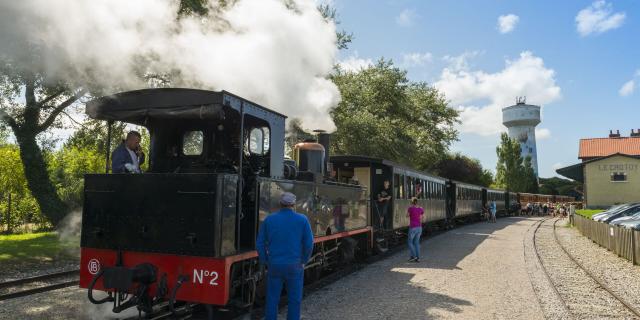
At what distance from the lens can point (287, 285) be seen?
482 cm

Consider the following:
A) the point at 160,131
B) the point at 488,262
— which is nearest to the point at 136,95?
the point at 160,131

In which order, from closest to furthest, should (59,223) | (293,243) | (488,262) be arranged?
(293,243)
(488,262)
(59,223)

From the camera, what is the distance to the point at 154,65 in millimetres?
10227

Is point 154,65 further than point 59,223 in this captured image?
No

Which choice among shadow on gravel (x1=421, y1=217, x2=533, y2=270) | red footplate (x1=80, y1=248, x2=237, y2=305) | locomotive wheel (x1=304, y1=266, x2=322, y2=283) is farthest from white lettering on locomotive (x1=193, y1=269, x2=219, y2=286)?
shadow on gravel (x1=421, y1=217, x2=533, y2=270)

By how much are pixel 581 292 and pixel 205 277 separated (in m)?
6.84

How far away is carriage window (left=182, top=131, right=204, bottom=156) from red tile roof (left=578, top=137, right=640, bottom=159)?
50.0 m

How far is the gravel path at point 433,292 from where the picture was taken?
6.35 meters

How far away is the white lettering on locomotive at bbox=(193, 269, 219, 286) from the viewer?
4824 millimetres

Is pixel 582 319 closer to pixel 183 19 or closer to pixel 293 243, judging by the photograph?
pixel 293 243

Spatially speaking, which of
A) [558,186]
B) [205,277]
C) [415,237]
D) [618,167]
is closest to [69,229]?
[415,237]

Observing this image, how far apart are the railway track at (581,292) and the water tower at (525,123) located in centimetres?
7561

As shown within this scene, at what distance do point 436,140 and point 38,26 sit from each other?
102 ft

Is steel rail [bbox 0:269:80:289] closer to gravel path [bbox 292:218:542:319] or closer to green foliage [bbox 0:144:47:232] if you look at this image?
gravel path [bbox 292:218:542:319]
